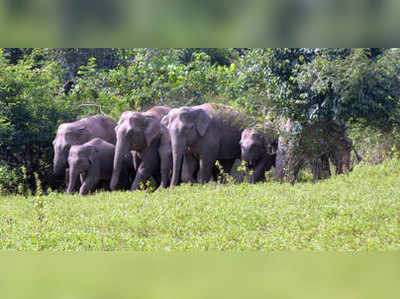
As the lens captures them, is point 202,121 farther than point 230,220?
Yes

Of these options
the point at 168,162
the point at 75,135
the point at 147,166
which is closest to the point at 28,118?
the point at 75,135

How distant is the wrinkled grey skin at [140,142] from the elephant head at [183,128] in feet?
1.37

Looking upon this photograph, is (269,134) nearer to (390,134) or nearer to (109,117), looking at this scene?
(390,134)

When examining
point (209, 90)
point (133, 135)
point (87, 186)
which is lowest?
point (87, 186)

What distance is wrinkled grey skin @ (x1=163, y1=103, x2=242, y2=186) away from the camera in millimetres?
13656

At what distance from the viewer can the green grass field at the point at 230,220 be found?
5.68 meters

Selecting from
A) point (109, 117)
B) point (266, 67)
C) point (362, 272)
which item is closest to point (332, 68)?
point (266, 67)

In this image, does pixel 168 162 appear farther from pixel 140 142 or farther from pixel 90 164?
pixel 90 164

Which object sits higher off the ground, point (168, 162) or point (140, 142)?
point (140, 142)

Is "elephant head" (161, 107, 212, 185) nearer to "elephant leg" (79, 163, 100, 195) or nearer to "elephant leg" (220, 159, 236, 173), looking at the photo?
"elephant leg" (220, 159, 236, 173)

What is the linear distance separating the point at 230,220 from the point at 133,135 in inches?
266

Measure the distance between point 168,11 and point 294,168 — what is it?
12058 mm

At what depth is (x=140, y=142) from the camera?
45.7ft

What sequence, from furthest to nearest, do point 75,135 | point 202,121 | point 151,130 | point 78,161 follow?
point 75,135
point 202,121
point 151,130
point 78,161
